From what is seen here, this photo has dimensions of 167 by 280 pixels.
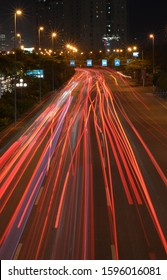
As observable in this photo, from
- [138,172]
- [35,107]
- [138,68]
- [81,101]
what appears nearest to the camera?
[138,172]

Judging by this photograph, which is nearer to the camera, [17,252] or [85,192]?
[17,252]

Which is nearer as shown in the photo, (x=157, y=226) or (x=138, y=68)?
(x=157, y=226)

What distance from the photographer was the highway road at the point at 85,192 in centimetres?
1279

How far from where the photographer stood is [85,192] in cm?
1891

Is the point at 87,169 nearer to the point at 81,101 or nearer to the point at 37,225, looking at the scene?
the point at 37,225

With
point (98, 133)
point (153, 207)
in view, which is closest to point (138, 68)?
point (98, 133)

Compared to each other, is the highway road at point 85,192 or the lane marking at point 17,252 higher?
the lane marking at point 17,252

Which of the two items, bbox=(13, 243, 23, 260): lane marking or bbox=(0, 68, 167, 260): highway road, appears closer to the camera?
bbox=(13, 243, 23, 260): lane marking

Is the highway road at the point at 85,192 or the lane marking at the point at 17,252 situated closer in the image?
the lane marking at the point at 17,252

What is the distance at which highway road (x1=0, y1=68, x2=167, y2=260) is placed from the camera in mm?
12789

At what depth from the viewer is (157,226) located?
14.5 meters

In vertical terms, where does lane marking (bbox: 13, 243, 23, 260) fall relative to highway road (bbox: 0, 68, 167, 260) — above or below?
above

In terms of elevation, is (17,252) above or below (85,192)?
above

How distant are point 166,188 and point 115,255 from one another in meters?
7.73
